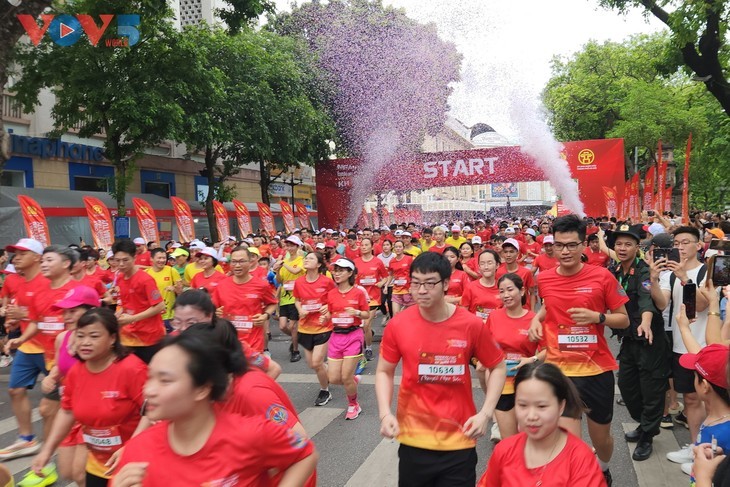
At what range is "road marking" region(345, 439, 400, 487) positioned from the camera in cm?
480

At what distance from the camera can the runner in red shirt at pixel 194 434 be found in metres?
2.06

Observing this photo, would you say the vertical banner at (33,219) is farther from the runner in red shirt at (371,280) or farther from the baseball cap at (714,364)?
the baseball cap at (714,364)

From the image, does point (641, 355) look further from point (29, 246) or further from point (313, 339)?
point (29, 246)

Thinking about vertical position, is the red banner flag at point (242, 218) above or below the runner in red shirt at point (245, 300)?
above

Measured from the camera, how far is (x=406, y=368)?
3.37 metres

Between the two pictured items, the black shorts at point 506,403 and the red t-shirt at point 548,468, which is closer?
the red t-shirt at point 548,468

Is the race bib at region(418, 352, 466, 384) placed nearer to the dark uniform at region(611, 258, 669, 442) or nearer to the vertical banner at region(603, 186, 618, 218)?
the dark uniform at region(611, 258, 669, 442)

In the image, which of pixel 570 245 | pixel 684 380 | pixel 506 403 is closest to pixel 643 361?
pixel 684 380

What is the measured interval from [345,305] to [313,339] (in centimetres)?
77

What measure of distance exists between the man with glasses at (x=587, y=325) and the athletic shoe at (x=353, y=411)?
2687 mm

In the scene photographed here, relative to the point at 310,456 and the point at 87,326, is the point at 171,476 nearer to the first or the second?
the point at 310,456

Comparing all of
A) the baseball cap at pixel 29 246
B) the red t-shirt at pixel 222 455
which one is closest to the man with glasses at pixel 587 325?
the red t-shirt at pixel 222 455

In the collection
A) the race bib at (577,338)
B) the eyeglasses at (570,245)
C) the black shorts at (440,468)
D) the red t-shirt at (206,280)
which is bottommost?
the black shorts at (440,468)

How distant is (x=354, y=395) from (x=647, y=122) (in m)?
27.0
